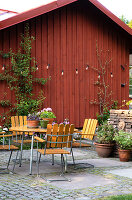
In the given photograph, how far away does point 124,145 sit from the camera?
7500mm

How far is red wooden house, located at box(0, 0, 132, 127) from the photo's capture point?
435 inches

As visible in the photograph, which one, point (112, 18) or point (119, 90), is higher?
point (112, 18)

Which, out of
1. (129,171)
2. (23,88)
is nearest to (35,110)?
(23,88)

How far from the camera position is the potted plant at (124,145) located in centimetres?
749

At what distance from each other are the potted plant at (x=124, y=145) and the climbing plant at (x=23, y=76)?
12.3 ft

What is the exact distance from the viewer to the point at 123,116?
8125 mm

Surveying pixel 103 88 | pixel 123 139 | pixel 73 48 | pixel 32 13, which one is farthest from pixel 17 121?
pixel 103 88

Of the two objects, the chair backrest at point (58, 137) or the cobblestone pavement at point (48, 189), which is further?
the chair backrest at point (58, 137)

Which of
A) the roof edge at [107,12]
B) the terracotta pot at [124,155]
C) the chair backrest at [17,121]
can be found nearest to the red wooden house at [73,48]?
the roof edge at [107,12]

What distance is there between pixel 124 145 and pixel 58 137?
1972 mm

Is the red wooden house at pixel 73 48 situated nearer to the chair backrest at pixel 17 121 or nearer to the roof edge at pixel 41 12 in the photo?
the roof edge at pixel 41 12

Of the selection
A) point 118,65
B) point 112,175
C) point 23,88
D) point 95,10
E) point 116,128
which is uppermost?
point 95,10

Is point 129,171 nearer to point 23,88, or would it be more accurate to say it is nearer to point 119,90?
point 23,88

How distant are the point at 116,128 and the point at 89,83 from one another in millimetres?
4190
